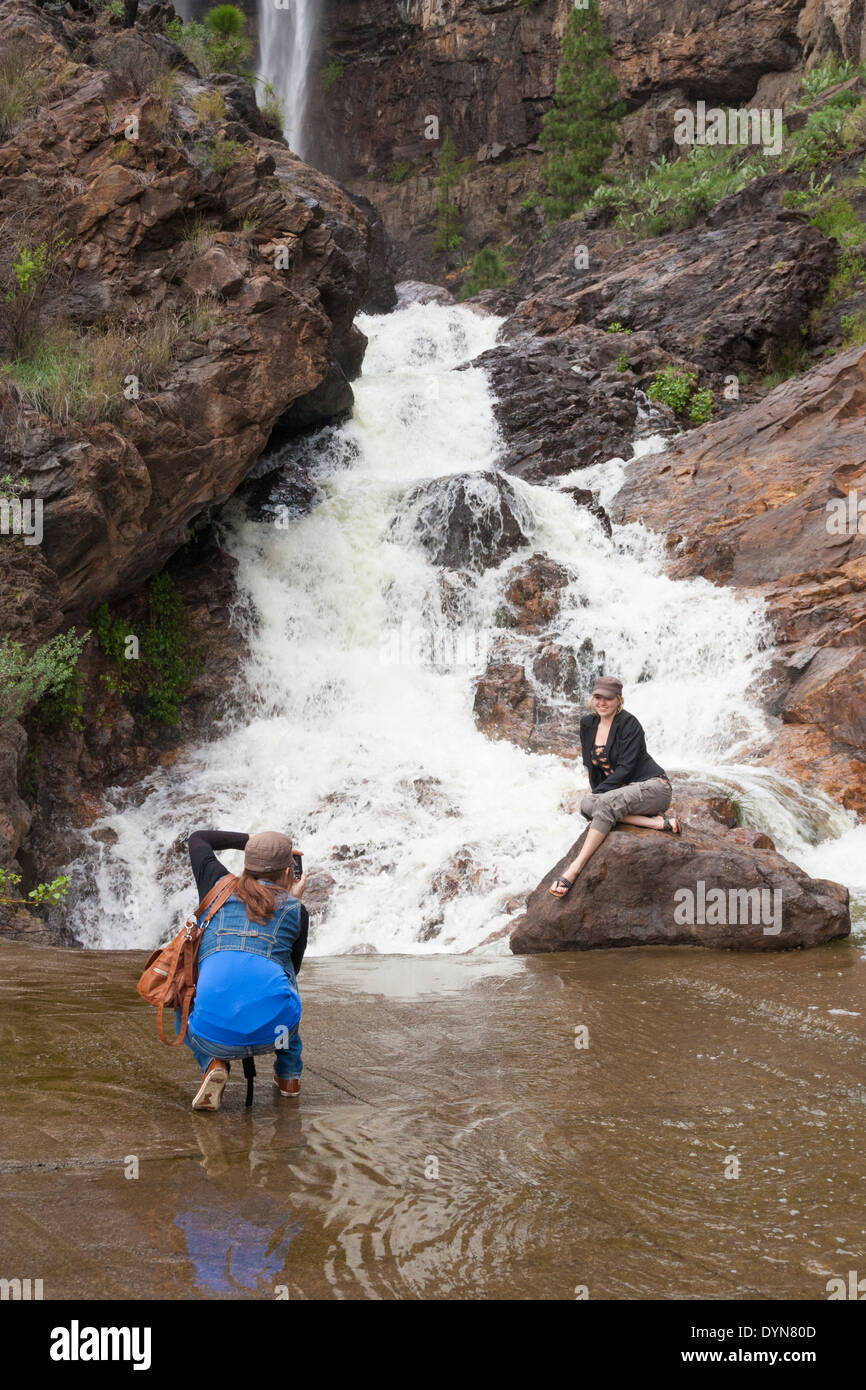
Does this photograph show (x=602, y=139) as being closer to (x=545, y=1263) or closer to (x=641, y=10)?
(x=641, y=10)

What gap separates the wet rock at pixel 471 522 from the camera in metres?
16.2

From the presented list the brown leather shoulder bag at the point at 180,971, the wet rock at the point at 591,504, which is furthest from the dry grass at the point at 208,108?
the brown leather shoulder bag at the point at 180,971

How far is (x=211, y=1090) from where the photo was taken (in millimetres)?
3725

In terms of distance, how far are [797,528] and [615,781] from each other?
8878 millimetres

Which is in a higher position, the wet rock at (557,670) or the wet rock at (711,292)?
the wet rock at (711,292)

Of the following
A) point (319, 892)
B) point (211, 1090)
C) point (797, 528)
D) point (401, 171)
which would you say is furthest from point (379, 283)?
point (211, 1090)

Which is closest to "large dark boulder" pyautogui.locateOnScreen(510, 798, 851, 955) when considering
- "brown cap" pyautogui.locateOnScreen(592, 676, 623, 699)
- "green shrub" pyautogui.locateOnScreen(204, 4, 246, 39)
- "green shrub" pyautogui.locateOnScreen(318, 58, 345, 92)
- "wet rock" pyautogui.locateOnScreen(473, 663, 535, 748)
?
"brown cap" pyautogui.locateOnScreen(592, 676, 623, 699)

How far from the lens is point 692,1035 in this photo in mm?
4883

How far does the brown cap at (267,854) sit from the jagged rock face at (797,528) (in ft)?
26.9

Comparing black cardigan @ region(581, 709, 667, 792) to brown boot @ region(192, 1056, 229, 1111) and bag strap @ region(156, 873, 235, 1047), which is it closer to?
bag strap @ region(156, 873, 235, 1047)

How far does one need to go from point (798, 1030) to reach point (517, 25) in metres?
43.8

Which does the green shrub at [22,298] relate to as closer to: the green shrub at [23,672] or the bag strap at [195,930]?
the green shrub at [23,672]

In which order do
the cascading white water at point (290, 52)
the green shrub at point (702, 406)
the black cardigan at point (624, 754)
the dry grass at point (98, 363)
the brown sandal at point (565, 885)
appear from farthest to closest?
the cascading white water at point (290, 52)
the green shrub at point (702, 406)
the dry grass at point (98, 363)
the black cardigan at point (624, 754)
the brown sandal at point (565, 885)
